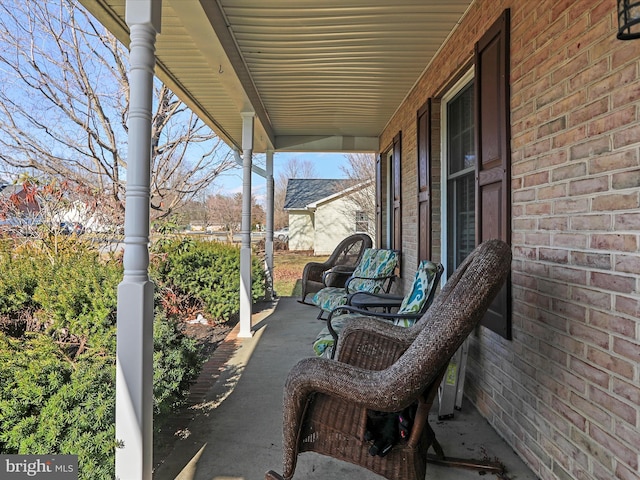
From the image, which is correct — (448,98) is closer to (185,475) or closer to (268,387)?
(268,387)

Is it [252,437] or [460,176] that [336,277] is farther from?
[252,437]

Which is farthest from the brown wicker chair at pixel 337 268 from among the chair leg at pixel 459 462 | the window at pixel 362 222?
the window at pixel 362 222

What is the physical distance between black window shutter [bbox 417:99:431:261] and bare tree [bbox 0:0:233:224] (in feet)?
14.4

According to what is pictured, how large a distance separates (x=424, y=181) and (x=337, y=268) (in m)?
2.07

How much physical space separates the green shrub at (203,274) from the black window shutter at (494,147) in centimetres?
338

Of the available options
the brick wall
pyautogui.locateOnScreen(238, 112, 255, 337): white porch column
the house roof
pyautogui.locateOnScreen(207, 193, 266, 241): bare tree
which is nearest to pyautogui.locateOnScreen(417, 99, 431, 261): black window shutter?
the brick wall

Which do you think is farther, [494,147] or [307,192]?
[307,192]

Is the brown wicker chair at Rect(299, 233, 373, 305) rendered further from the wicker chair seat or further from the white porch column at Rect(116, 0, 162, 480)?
the white porch column at Rect(116, 0, 162, 480)

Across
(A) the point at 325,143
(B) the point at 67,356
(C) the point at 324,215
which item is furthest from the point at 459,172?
(C) the point at 324,215

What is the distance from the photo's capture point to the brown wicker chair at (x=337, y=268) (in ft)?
17.8

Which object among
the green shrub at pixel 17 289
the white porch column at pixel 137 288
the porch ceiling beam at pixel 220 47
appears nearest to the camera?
the white porch column at pixel 137 288

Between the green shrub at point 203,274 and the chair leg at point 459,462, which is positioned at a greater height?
the green shrub at point 203,274

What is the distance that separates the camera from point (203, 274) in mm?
5113

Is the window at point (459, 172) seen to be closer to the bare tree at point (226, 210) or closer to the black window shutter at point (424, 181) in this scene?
the black window shutter at point (424, 181)
